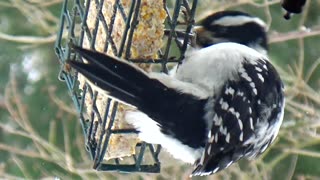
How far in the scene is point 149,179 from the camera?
18.0ft

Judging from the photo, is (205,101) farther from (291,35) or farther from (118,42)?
(291,35)

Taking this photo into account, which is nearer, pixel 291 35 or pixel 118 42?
pixel 118 42

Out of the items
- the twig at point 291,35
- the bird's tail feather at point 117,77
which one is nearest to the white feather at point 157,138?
the bird's tail feather at point 117,77

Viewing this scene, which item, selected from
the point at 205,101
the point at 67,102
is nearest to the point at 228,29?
the point at 205,101

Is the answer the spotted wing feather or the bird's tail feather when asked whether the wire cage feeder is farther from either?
the spotted wing feather

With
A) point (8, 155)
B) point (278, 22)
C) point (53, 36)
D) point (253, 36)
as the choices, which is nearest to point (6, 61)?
point (8, 155)

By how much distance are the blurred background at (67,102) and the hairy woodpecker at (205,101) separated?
6.92 ft

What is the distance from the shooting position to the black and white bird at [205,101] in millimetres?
2842

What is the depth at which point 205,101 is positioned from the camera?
3027 mm

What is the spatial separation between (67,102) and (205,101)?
4.34 meters

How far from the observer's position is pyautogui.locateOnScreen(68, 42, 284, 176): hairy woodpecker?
284cm

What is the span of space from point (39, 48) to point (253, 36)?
5037 millimetres

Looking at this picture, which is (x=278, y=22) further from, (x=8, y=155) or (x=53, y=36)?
(x=8, y=155)

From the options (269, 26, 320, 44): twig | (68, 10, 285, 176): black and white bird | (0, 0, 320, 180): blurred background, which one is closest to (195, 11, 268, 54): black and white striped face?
(68, 10, 285, 176): black and white bird
